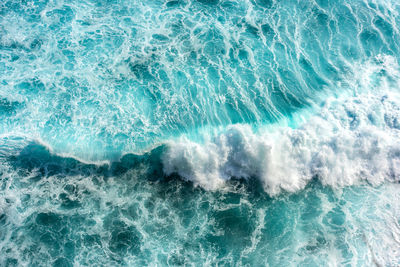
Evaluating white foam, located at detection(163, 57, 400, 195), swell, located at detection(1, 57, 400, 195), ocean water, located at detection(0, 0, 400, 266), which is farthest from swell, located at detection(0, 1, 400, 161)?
white foam, located at detection(163, 57, 400, 195)

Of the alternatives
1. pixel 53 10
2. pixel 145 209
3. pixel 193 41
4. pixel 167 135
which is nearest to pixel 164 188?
pixel 145 209

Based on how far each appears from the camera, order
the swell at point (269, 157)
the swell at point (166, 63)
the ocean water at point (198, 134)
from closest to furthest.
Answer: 1. the ocean water at point (198, 134)
2. the swell at point (269, 157)
3. the swell at point (166, 63)

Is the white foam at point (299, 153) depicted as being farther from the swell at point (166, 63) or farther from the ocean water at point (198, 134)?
the swell at point (166, 63)

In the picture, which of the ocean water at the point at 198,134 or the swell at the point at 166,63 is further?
the swell at the point at 166,63

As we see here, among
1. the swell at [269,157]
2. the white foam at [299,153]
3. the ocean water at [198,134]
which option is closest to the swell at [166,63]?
the ocean water at [198,134]

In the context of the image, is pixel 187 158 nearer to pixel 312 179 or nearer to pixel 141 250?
pixel 141 250
